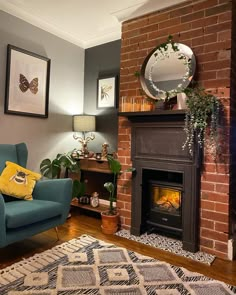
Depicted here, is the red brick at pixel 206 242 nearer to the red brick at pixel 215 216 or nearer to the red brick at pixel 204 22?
the red brick at pixel 215 216

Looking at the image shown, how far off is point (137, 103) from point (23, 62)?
155 cm

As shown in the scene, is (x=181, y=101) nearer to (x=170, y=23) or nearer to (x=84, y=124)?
(x=170, y=23)

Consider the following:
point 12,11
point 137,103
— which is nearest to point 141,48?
point 137,103

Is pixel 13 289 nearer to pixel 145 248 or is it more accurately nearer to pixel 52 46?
pixel 145 248

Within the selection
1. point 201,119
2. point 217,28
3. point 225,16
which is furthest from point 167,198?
point 225,16

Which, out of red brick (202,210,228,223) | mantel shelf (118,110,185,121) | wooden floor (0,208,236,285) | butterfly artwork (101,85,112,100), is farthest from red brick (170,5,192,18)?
wooden floor (0,208,236,285)

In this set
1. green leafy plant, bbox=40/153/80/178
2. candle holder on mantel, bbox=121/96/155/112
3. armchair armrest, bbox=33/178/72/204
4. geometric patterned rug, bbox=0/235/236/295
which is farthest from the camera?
green leafy plant, bbox=40/153/80/178

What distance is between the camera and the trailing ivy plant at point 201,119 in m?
2.16

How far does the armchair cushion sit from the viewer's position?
1.97 m

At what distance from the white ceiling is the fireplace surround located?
124 cm

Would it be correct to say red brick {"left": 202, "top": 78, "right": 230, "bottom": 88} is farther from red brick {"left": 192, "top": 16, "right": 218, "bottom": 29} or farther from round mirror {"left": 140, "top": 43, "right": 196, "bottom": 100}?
red brick {"left": 192, "top": 16, "right": 218, "bottom": 29}

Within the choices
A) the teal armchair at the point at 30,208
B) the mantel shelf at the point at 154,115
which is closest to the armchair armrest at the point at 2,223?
the teal armchair at the point at 30,208

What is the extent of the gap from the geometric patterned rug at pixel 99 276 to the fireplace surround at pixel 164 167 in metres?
0.49

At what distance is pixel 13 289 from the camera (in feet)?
5.46
